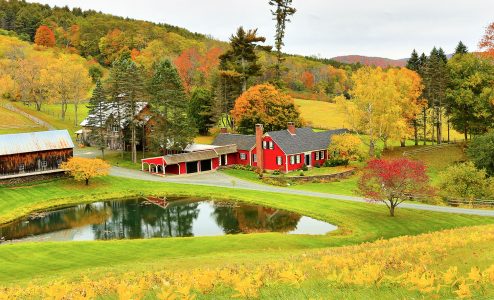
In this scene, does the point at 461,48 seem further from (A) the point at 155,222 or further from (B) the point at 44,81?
(B) the point at 44,81

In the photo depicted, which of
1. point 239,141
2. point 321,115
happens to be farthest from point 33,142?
point 321,115

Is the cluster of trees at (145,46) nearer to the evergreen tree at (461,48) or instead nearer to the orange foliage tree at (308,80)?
the orange foliage tree at (308,80)

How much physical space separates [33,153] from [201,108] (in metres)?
32.8

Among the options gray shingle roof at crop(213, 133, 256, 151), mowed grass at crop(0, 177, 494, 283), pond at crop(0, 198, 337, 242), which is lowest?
pond at crop(0, 198, 337, 242)

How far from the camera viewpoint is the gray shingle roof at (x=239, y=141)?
206 feet

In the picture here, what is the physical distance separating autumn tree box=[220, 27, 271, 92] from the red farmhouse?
1487 centimetres

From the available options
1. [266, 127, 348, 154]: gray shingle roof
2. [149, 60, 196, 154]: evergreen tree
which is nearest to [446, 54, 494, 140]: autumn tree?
[266, 127, 348, 154]: gray shingle roof

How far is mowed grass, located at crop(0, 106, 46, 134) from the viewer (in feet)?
249

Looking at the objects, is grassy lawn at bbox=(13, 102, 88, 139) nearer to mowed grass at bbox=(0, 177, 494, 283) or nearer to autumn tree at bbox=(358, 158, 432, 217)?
mowed grass at bbox=(0, 177, 494, 283)

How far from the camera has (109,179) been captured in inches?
2084

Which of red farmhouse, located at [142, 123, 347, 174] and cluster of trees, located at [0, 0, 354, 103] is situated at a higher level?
cluster of trees, located at [0, 0, 354, 103]

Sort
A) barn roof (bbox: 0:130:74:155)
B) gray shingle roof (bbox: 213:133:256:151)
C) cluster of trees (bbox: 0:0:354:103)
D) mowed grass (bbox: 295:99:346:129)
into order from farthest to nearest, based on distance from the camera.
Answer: cluster of trees (bbox: 0:0:354:103) < mowed grass (bbox: 295:99:346:129) < gray shingle roof (bbox: 213:133:256:151) < barn roof (bbox: 0:130:74:155)

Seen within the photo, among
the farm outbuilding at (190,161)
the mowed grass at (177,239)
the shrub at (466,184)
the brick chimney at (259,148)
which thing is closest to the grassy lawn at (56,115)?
the farm outbuilding at (190,161)

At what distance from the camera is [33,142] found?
2076 inches
